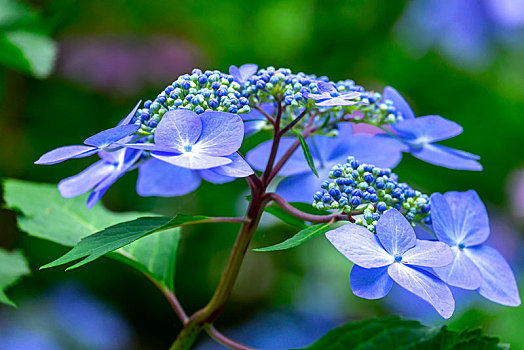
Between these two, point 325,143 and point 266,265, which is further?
point 266,265

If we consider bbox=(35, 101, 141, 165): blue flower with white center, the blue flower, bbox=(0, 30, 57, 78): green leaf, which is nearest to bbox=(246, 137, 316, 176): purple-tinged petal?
the blue flower

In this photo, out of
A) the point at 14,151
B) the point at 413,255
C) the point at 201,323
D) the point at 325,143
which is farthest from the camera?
the point at 14,151

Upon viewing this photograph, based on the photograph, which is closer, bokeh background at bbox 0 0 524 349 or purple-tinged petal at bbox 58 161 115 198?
purple-tinged petal at bbox 58 161 115 198

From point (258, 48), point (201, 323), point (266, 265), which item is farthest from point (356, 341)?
point (258, 48)

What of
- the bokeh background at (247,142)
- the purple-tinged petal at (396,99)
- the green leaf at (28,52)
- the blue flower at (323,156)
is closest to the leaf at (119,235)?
the blue flower at (323,156)

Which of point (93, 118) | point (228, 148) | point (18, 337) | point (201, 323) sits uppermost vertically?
point (228, 148)

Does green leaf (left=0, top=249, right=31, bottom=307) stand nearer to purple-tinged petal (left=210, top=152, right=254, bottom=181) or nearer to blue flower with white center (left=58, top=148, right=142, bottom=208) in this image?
blue flower with white center (left=58, top=148, right=142, bottom=208)

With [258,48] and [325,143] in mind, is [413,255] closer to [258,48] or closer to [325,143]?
[325,143]
